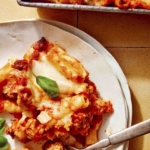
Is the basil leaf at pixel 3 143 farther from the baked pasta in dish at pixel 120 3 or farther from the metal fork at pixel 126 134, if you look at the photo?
the baked pasta in dish at pixel 120 3

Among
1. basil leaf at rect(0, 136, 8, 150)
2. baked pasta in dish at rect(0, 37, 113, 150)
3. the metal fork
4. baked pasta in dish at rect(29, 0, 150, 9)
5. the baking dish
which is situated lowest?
basil leaf at rect(0, 136, 8, 150)

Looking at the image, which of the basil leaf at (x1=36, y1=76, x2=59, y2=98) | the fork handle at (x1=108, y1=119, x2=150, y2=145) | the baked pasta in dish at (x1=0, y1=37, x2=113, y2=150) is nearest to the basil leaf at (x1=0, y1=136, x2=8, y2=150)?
the baked pasta in dish at (x1=0, y1=37, x2=113, y2=150)

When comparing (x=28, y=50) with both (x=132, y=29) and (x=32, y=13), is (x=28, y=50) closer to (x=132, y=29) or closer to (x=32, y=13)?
(x=32, y=13)

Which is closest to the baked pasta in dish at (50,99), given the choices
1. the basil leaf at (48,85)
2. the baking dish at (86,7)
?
the basil leaf at (48,85)

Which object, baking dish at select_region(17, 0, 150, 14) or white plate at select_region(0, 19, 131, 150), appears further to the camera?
white plate at select_region(0, 19, 131, 150)

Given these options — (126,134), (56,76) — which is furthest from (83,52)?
(126,134)

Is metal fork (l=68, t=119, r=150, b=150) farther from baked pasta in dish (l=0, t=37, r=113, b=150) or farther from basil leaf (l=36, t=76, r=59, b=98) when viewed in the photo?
basil leaf (l=36, t=76, r=59, b=98)

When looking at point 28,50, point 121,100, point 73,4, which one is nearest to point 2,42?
point 28,50
